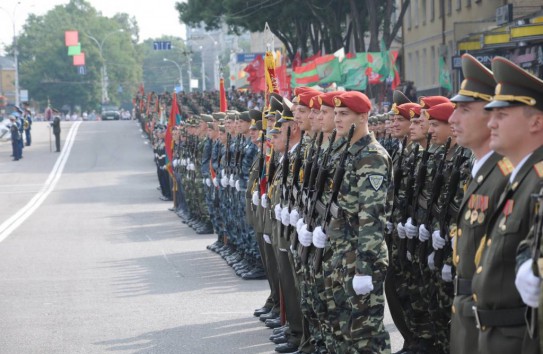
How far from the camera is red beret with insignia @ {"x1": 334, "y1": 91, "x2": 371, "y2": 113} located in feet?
26.9

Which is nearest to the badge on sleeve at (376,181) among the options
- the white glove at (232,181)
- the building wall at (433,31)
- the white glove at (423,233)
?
the white glove at (423,233)

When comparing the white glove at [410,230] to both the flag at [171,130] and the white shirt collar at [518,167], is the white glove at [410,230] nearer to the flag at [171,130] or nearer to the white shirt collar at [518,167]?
the white shirt collar at [518,167]

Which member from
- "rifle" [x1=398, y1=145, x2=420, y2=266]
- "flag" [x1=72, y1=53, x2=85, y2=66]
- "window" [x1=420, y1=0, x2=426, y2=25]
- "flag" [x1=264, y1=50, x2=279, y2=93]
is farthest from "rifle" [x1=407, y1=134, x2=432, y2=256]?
"flag" [x1=72, y1=53, x2=85, y2=66]

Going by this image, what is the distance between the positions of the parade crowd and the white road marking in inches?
464

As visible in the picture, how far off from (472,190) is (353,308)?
2239 millimetres

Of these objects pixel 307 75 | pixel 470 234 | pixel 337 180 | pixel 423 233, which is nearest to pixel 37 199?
pixel 307 75

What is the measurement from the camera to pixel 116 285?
14680 millimetres

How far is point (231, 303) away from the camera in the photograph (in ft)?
42.3

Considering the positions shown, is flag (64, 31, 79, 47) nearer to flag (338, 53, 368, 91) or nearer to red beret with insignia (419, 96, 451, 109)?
flag (338, 53, 368, 91)

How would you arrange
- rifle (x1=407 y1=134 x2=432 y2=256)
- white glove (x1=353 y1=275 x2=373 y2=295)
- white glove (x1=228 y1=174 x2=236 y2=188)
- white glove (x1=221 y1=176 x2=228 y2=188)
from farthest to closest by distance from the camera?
white glove (x1=221 y1=176 x2=228 y2=188) → white glove (x1=228 y1=174 x2=236 y2=188) → rifle (x1=407 y1=134 x2=432 y2=256) → white glove (x1=353 y1=275 x2=373 y2=295)

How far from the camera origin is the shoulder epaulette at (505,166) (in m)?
5.57

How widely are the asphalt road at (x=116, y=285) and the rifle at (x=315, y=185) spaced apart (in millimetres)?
Answer: 1933

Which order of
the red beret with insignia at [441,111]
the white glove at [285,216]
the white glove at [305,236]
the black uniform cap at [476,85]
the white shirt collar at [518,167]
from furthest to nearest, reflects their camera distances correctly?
the white glove at [285,216]
the red beret with insignia at [441,111]
the white glove at [305,236]
the black uniform cap at [476,85]
the white shirt collar at [518,167]

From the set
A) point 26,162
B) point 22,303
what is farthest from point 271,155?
point 26,162
